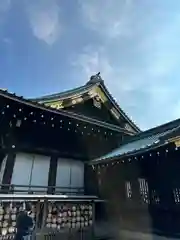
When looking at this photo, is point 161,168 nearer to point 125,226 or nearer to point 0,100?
point 125,226

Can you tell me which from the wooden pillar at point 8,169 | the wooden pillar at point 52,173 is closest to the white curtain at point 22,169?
the wooden pillar at point 8,169

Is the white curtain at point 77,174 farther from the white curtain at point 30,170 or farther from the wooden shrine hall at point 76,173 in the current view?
the white curtain at point 30,170

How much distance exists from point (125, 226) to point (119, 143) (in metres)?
4.38

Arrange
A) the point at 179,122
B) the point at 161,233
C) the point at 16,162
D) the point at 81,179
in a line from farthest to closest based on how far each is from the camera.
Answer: the point at 179,122 < the point at 81,179 < the point at 16,162 < the point at 161,233

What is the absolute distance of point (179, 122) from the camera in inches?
408

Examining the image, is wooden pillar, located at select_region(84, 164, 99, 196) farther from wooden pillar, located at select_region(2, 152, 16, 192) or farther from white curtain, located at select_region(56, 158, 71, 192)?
wooden pillar, located at select_region(2, 152, 16, 192)

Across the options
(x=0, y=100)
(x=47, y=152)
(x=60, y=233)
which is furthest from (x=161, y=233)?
(x=0, y=100)

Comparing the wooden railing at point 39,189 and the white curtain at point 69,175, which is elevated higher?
the white curtain at point 69,175

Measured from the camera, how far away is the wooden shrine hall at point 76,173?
22.3ft

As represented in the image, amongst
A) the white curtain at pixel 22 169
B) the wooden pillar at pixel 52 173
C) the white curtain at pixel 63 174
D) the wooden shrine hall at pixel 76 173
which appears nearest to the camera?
the wooden shrine hall at pixel 76 173

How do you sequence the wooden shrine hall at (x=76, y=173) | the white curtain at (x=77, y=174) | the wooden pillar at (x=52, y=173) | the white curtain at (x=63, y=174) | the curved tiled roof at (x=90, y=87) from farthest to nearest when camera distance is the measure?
the curved tiled roof at (x=90, y=87) < the white curtain at (x=77, y=174) < the white curtain at (x=63, y=174) < the wooden pillar at (x=52, y=173) < the wooden shrine hall at (x=76, y=173)

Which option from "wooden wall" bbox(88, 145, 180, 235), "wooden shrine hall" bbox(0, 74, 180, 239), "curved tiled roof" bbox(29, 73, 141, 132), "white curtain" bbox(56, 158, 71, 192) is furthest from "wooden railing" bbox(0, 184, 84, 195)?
"curved tiled roof" bbox(29, 73, 141, 132)

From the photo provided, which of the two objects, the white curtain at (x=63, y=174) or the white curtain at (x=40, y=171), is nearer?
the white curtain at (x=40, y=171)

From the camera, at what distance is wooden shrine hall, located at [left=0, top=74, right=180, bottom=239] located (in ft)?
22.3
